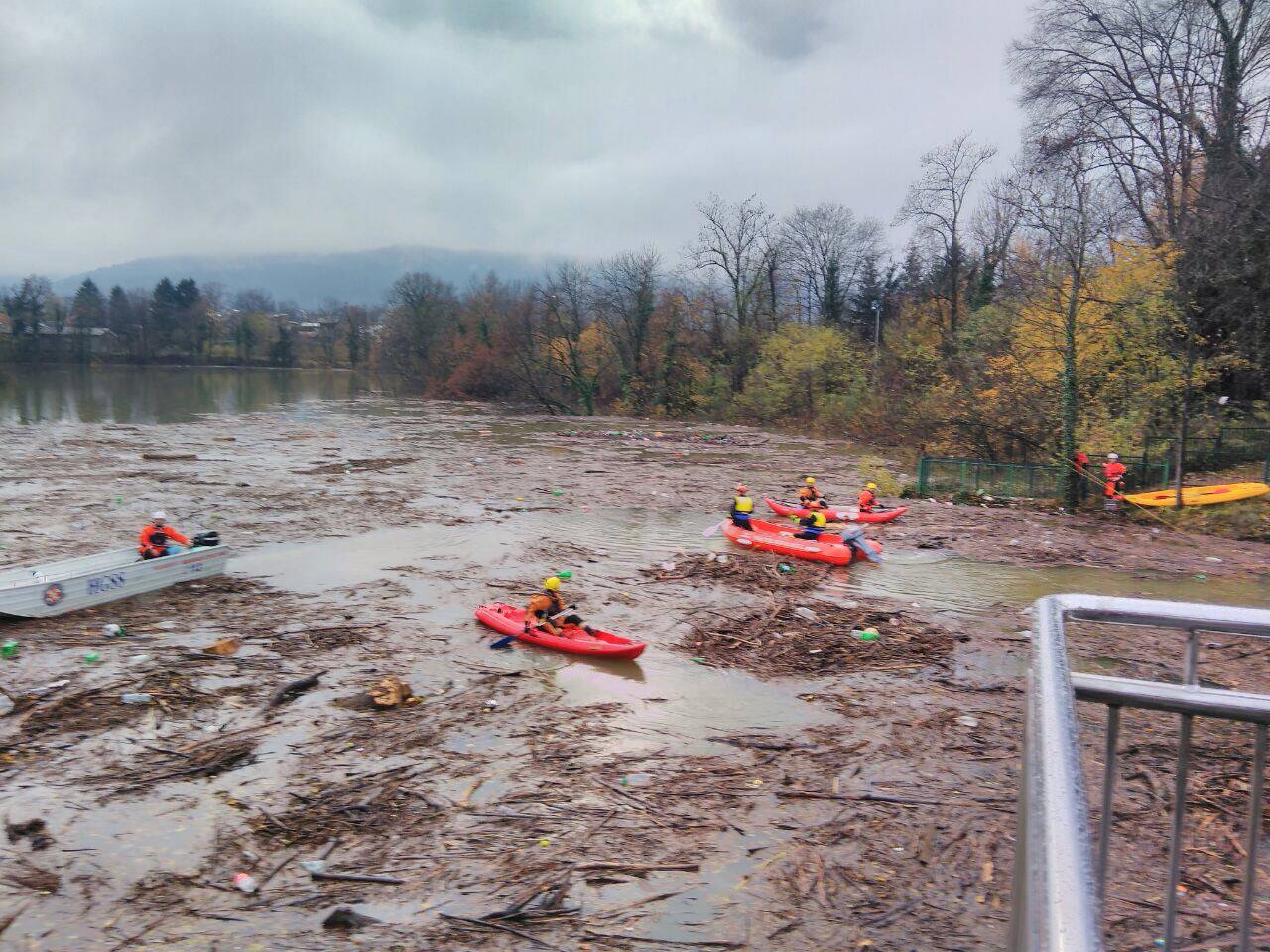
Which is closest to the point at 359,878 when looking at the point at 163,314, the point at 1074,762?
the point at 1074,762

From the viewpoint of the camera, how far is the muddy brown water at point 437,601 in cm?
581

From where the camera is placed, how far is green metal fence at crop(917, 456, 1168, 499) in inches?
785

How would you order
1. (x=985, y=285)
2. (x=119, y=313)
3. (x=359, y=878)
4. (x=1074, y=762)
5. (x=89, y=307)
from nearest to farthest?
1. (x=1074, y=762)
2. (x=359, y=878)
3. (x=985, y=285)
4. (x=119, y=313)
5. (x=89, y=307)

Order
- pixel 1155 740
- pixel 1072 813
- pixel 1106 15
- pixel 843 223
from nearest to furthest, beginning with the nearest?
pixel 1072 813, pixel 1155 740, pixel 1106 15, pixel 843 223

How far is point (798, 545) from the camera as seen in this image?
14945 millimetres

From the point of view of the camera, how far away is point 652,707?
878cm

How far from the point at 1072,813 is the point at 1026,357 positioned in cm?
2390

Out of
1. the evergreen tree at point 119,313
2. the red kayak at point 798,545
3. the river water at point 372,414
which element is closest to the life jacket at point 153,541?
the river water at point 372,414

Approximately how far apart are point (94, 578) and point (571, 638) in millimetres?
6759

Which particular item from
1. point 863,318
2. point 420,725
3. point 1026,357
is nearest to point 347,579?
point 420,725

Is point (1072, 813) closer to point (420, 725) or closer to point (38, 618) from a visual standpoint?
point (420, 725)

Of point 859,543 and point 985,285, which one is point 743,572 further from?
point 985,285

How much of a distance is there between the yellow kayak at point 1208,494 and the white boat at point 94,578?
18.6m

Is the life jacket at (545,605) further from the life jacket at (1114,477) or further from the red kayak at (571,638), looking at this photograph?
the life jacket at (1114,477)
